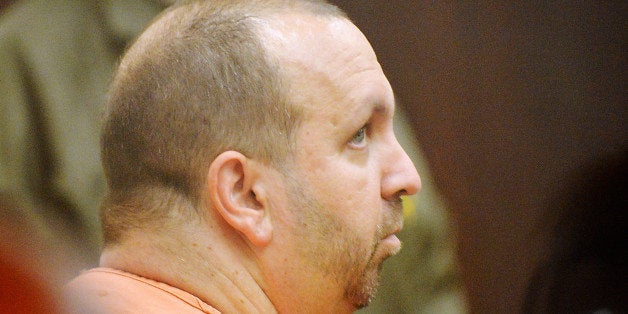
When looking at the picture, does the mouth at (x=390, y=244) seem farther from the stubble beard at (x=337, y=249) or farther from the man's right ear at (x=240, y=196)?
the man's right ear at (x=240, y=196)

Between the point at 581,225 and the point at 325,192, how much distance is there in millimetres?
878

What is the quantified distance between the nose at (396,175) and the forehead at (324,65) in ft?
0.23

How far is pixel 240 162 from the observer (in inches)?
44.9

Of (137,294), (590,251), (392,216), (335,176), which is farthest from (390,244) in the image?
(590,251)

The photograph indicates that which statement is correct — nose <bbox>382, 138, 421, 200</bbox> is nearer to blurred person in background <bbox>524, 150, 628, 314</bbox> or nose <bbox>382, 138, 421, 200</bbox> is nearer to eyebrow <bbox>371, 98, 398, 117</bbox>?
eyebrow <bbox>371, 98, 398, 117</bbox>

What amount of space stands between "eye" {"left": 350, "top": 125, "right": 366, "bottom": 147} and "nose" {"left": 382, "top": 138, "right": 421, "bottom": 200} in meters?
0.04

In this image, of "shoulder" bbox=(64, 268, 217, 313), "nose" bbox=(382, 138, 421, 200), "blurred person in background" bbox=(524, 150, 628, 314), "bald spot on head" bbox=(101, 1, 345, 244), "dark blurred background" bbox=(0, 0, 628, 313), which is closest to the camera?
"shoulder" bbox=(64, 268, 217, 313)

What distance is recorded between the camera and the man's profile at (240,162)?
115cm

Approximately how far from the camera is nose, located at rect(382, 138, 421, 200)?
1.25 m

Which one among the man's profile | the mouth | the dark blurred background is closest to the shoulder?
the man's profile

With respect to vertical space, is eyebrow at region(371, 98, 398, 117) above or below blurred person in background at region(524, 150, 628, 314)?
above

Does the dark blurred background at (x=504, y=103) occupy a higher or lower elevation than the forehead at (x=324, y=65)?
lower

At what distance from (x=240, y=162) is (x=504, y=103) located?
2.72ft

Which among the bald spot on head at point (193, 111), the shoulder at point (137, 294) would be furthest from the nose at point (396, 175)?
the shoulder at point (137, 294)
